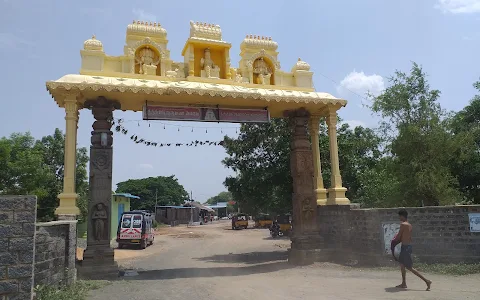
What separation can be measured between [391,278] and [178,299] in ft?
15.6

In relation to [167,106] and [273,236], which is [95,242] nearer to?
[167,106]

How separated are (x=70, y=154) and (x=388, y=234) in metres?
8.41

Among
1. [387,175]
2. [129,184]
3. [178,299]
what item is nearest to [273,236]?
[387,175]

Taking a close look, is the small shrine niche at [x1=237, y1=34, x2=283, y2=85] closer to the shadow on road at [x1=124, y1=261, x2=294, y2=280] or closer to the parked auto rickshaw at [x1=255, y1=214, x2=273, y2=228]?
the shadow on road at [x1=124, y1=261, x2=294, y2=280]

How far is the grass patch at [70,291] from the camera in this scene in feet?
19.2

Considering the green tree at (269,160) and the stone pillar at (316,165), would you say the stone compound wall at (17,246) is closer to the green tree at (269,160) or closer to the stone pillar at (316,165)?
the stone pillar at (316,165)

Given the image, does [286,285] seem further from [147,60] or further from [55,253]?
[147,60]

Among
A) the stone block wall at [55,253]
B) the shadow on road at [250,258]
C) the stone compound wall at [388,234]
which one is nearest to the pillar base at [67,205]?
the stone block wall at [55,253]

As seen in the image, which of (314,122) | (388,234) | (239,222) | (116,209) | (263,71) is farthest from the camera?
(239,222)

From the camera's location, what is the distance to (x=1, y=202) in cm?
507

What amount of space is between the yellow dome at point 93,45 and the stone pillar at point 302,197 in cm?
593

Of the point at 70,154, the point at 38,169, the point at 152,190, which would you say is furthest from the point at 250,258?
the point at 152,190

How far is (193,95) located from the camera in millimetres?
10094

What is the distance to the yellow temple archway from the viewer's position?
9.53 m
